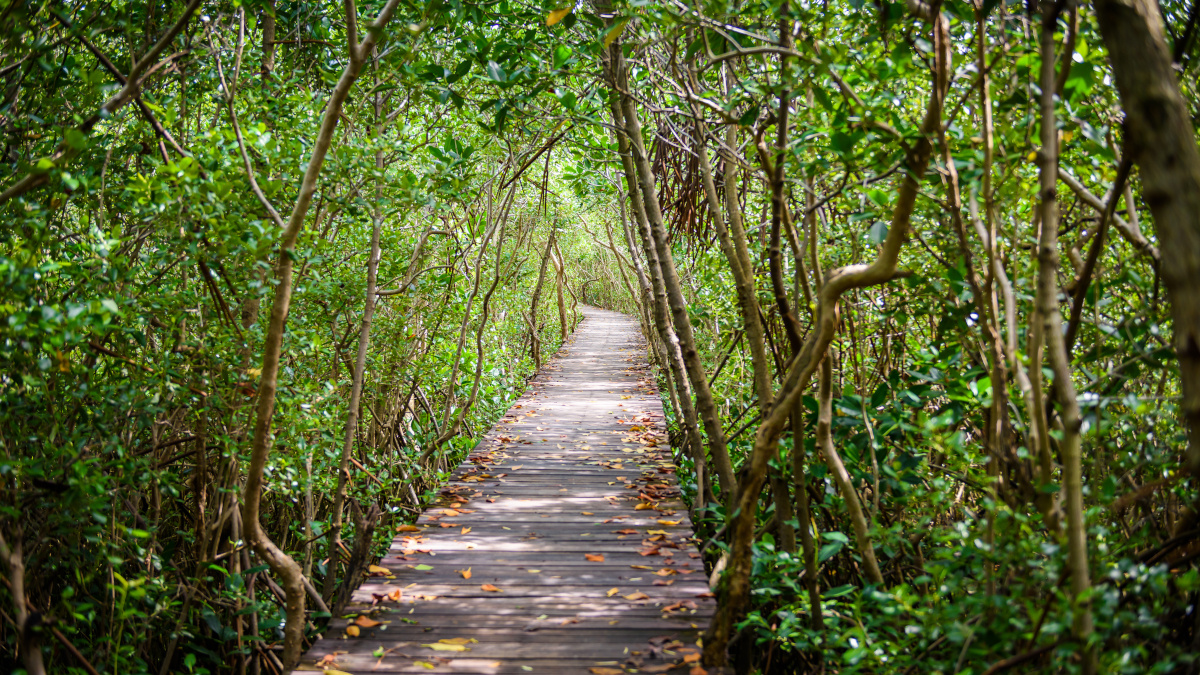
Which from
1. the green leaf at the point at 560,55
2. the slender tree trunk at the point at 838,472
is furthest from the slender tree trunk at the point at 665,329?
the slender tree trunk at the point at 838,472

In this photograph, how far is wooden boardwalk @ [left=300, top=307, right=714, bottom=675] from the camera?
107 inches

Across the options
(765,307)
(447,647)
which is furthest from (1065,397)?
(765,307)

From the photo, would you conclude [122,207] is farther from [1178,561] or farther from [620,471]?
[1178,561]

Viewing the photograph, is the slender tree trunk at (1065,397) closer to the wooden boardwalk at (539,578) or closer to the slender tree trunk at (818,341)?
the slender tree trunk at (818,341)

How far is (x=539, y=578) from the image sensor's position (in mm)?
3459

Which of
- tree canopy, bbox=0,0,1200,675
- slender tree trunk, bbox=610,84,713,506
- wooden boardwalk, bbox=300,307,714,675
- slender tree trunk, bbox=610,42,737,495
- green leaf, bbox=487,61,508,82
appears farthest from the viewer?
slender tree trunk, bbox=610,84,713,506

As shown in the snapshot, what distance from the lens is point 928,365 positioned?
2.81 meters

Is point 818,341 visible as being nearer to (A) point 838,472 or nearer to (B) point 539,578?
(A) point 838,472

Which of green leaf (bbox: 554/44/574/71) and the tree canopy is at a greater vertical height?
green leaf (bbox: 554/44/574/71)

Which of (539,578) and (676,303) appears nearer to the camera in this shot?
(539,578)

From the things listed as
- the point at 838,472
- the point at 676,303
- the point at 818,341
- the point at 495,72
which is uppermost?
the point at 495,72

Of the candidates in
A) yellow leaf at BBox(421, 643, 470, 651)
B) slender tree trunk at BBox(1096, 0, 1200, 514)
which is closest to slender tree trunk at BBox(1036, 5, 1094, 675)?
slender tree trunk at BBox(1096, 0, 1200, 514)

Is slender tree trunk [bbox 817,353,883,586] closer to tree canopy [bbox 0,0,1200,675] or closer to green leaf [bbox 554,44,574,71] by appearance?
tree canopy [bbox 0,0,1200,675]

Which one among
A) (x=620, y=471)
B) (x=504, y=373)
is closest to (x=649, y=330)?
(x=504, y=373)
